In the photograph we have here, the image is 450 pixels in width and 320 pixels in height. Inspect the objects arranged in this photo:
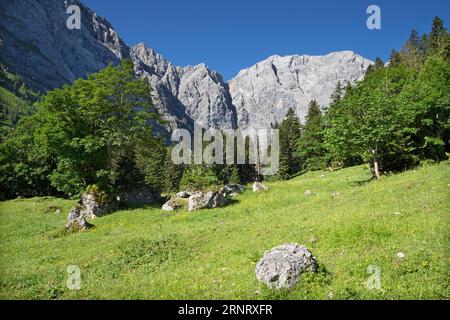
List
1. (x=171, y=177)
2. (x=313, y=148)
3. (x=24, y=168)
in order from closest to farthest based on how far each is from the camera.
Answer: (x=24, y=168)
(x=313, y=148)
(x=171, y=177)

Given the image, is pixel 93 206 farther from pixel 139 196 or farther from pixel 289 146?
pixel 289 146

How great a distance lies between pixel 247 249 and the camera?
54.7 ft

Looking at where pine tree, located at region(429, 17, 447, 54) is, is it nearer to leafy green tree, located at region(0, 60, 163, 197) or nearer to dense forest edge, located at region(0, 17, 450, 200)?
dense forest edge, located at region(0, 17, 450, 200)

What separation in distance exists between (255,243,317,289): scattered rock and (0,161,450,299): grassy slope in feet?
1.12

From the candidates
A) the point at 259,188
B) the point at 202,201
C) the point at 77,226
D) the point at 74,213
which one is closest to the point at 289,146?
the point at 259,188

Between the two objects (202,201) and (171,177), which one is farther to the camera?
(171,177)

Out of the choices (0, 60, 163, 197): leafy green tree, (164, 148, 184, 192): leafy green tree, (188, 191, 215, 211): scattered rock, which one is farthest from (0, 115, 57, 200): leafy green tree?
(164, 148, 184, 192): leafy green tree

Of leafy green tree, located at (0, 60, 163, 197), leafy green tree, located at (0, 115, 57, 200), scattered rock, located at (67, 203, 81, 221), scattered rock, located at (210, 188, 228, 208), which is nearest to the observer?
scattered rock, located at (210, 188, 228, 208)

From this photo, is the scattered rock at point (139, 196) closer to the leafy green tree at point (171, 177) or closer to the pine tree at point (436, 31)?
the leafy green tree at point (171, 177)

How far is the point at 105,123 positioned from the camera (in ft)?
128

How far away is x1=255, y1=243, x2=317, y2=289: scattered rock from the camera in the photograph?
1123 cm

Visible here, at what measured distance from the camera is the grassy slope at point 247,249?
11.4 metres

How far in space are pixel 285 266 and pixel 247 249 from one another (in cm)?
540

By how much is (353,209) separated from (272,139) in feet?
278
